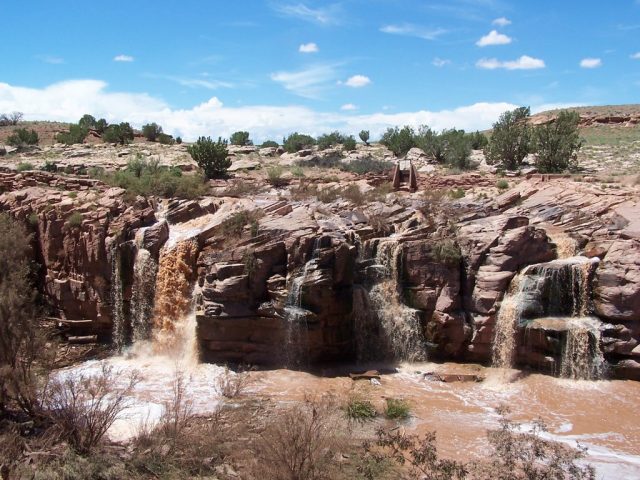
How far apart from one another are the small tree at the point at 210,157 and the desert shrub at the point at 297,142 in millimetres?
13745

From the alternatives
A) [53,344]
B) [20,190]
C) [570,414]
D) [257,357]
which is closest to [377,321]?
[257,357]

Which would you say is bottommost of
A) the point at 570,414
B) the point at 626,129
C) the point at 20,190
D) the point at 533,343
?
the point at 570,414

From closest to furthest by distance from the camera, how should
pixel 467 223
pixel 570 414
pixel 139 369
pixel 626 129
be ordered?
pixel 570 414 < pixel 139 369 < pixel 467 223 < pixel 626 129

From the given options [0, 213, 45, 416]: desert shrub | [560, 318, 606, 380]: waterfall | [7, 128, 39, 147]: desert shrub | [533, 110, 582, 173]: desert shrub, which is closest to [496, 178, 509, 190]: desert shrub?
[533, 110, 582, 173]: desert shrub

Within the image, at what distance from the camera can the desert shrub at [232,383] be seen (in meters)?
16.0

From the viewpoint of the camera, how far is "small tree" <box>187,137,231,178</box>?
31250mm

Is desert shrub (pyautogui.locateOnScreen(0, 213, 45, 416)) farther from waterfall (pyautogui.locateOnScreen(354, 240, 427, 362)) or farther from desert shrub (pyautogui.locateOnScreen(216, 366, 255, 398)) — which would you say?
waterfall (pyautogui.locateOnScreen(354, 240, 427, 362))

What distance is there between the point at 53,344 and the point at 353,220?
11.3 m

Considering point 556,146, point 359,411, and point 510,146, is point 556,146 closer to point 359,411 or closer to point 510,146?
point 510,146

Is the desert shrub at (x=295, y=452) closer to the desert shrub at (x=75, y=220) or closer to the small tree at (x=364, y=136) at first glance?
the desert shrub at (x=75, y=220)

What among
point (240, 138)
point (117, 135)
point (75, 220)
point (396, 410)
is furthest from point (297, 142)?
point (396, 410)

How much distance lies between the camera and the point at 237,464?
1092 centimetres

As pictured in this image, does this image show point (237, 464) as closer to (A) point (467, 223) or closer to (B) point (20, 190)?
(A) point (467, 223)

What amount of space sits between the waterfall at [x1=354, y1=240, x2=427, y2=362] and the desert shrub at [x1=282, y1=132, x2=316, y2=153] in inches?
1062
